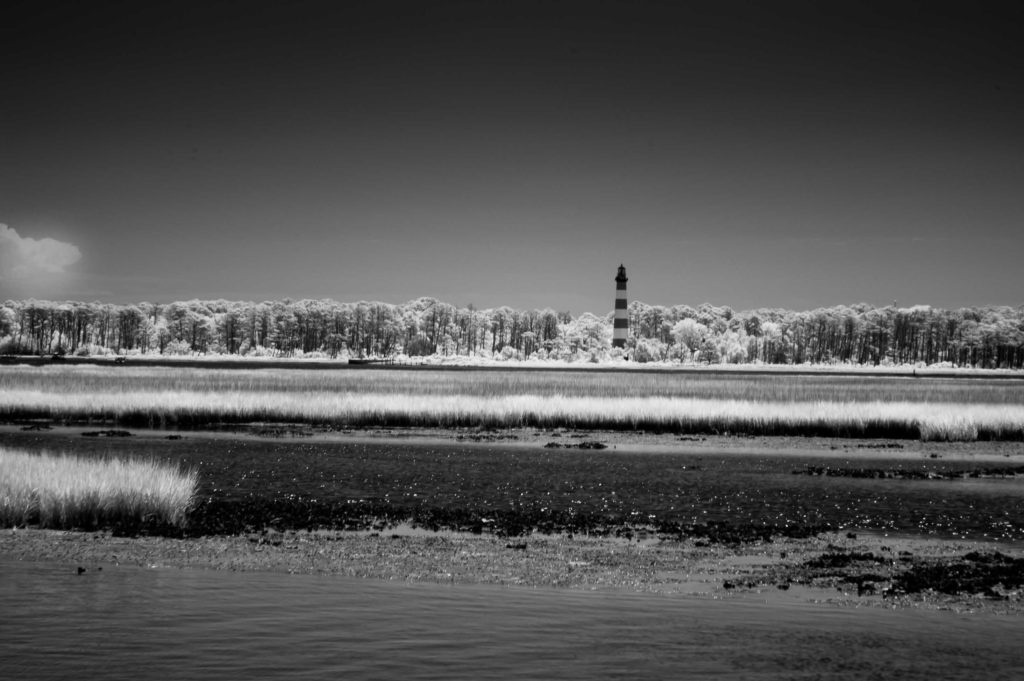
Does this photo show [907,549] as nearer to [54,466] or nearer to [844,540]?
[844,540]

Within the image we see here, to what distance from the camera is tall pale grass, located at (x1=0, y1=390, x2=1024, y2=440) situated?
1604 inches

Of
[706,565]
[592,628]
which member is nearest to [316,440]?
[706,565]

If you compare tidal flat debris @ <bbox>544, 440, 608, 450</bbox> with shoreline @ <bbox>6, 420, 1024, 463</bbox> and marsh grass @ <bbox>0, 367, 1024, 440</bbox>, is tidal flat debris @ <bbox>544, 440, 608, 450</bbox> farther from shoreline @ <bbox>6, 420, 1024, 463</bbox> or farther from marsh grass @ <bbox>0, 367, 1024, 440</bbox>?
marsh grass @ <bbox>0, 367, 1024, 440</bbox>

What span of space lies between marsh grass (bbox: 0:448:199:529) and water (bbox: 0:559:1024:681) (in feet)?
12.6

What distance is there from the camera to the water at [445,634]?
9.91 m

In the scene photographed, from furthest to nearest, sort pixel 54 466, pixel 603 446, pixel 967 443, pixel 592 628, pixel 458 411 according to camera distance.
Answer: pixel 458 411, pixel 967 443, pixel 603 446, pixel 54 466, pixel 592 628

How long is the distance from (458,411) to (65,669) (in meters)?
34.0

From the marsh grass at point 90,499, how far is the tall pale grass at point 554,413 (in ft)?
81.9

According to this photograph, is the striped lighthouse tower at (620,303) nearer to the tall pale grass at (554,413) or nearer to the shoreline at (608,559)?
the tall pale grass at (554,413)

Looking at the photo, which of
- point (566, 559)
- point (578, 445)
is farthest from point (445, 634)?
point (578, 445)

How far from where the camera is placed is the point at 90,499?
17.4 meters

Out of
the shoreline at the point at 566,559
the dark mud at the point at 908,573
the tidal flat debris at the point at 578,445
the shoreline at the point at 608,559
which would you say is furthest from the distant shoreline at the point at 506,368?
the dark mud at the point at 908,573

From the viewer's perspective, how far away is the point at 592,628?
11445 mm

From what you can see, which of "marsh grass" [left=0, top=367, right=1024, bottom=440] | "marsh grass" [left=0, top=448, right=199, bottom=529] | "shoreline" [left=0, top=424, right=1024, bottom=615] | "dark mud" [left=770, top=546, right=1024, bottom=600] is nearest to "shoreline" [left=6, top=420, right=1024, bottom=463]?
"marsh grass" [left=0, top=367, right=1024, bottom=440]
